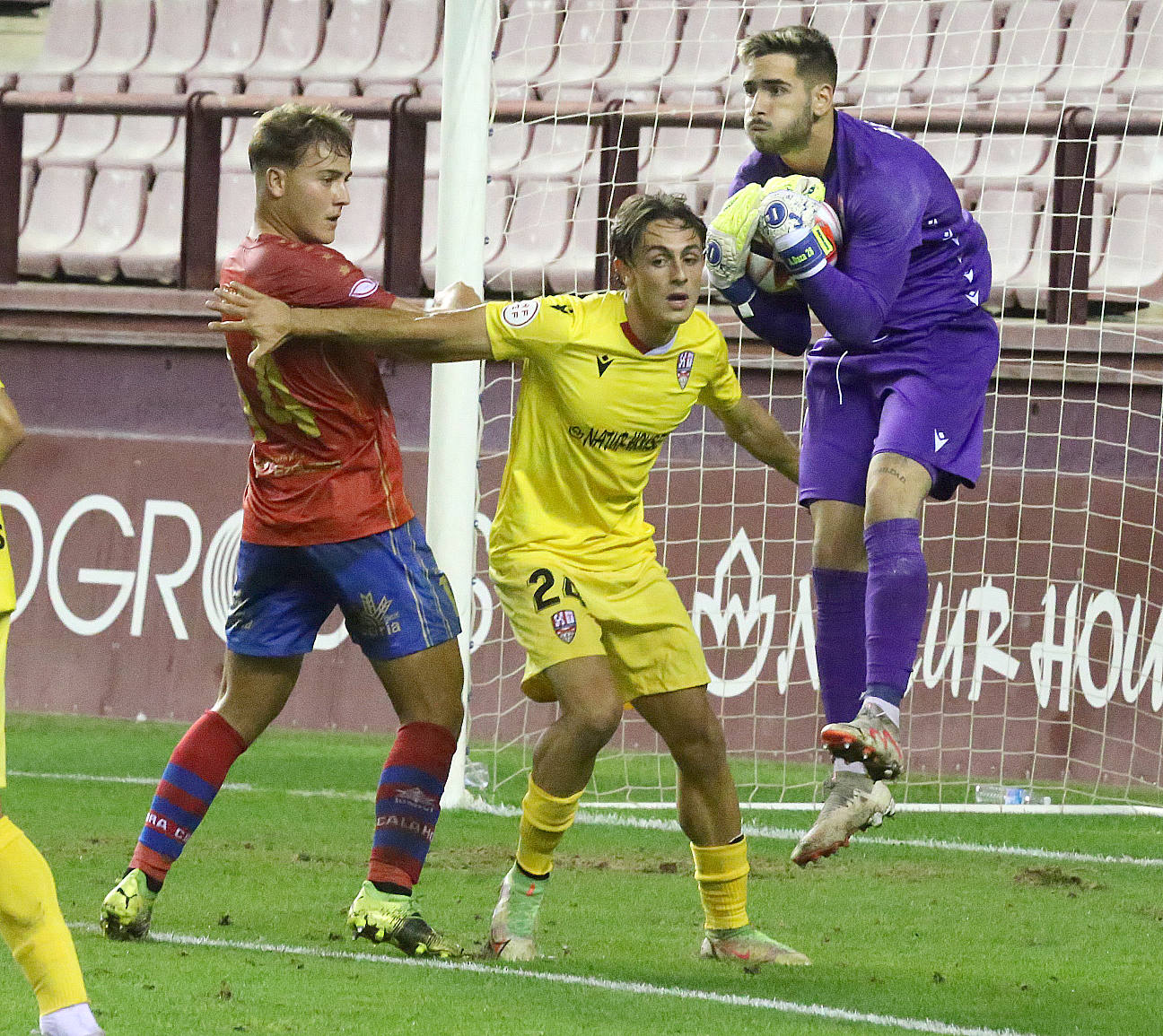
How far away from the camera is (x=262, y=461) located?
472cm

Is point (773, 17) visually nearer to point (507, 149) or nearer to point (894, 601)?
point (507, 149)

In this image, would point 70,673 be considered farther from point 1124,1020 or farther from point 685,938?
point 1124,1020

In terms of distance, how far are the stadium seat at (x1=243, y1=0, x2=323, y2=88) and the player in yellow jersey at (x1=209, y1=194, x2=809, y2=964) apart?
272 inches

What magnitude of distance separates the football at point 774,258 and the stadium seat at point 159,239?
5.58 meters

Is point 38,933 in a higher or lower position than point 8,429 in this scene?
lower

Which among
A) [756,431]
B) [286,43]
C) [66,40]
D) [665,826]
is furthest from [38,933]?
[66,40]

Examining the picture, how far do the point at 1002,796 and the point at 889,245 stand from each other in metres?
3.20

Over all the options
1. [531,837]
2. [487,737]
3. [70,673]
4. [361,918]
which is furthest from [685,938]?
[70,673]

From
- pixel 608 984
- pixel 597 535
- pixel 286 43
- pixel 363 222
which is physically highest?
pixel 286 43

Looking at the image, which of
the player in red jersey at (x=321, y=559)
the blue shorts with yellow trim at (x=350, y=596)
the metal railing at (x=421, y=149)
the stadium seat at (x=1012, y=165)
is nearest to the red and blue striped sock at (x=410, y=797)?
the player in red jersey at (x=321, y=559)

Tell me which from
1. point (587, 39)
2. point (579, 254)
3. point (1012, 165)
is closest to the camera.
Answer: point (579, 254)

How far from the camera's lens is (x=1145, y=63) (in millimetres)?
9609

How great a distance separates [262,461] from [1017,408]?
4046 mm

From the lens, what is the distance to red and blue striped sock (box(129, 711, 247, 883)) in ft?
15.6
